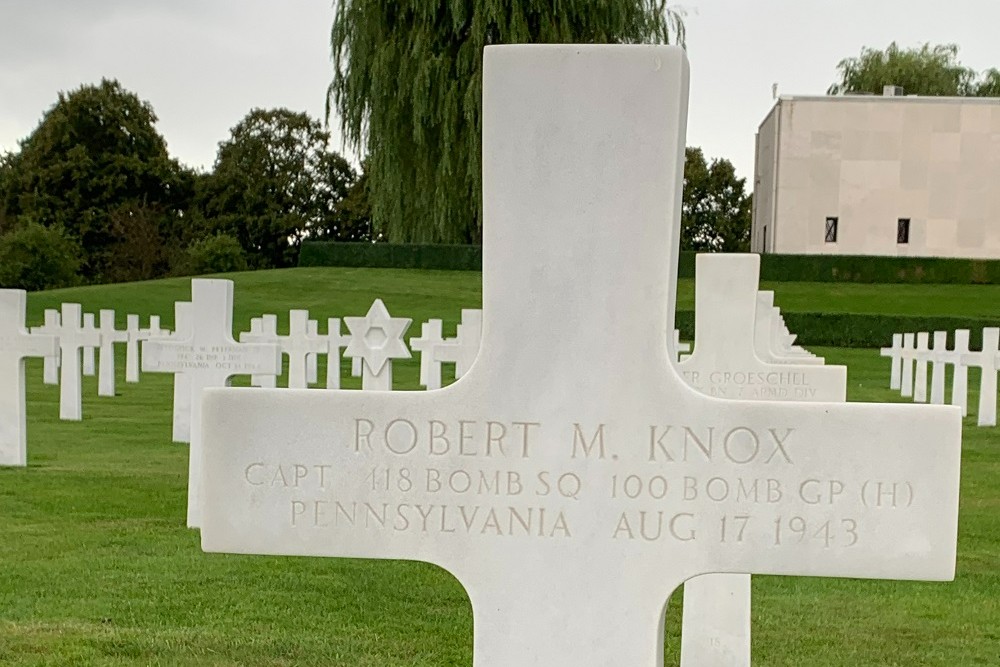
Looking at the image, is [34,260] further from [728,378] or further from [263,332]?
[728,378]

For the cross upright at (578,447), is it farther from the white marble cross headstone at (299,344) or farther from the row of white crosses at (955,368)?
the white marble cross headstone at (299,344)

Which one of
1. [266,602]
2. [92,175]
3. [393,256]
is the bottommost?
[266,602]

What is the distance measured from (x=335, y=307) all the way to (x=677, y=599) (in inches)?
969

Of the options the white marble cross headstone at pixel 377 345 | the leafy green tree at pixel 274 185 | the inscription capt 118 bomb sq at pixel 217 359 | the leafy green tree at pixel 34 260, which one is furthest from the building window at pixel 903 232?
the inscription capt 118 bomb sq at pixel 217 359

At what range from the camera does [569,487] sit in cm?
210

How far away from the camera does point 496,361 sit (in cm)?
212

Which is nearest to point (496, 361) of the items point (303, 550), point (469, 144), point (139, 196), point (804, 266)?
point (303, 550)

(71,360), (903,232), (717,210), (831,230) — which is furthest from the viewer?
(717,210)

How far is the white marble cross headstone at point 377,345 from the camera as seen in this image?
9102 mm

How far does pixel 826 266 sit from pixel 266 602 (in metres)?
31.2

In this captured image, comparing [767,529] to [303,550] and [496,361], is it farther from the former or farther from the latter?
[303,550]

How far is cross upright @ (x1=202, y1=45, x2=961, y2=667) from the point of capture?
6.64 ft

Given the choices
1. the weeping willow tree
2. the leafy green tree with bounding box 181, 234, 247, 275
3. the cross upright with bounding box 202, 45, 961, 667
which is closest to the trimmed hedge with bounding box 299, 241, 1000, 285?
the weeping willow tree

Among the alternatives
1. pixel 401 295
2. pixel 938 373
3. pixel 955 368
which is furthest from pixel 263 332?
pixel 401 295
